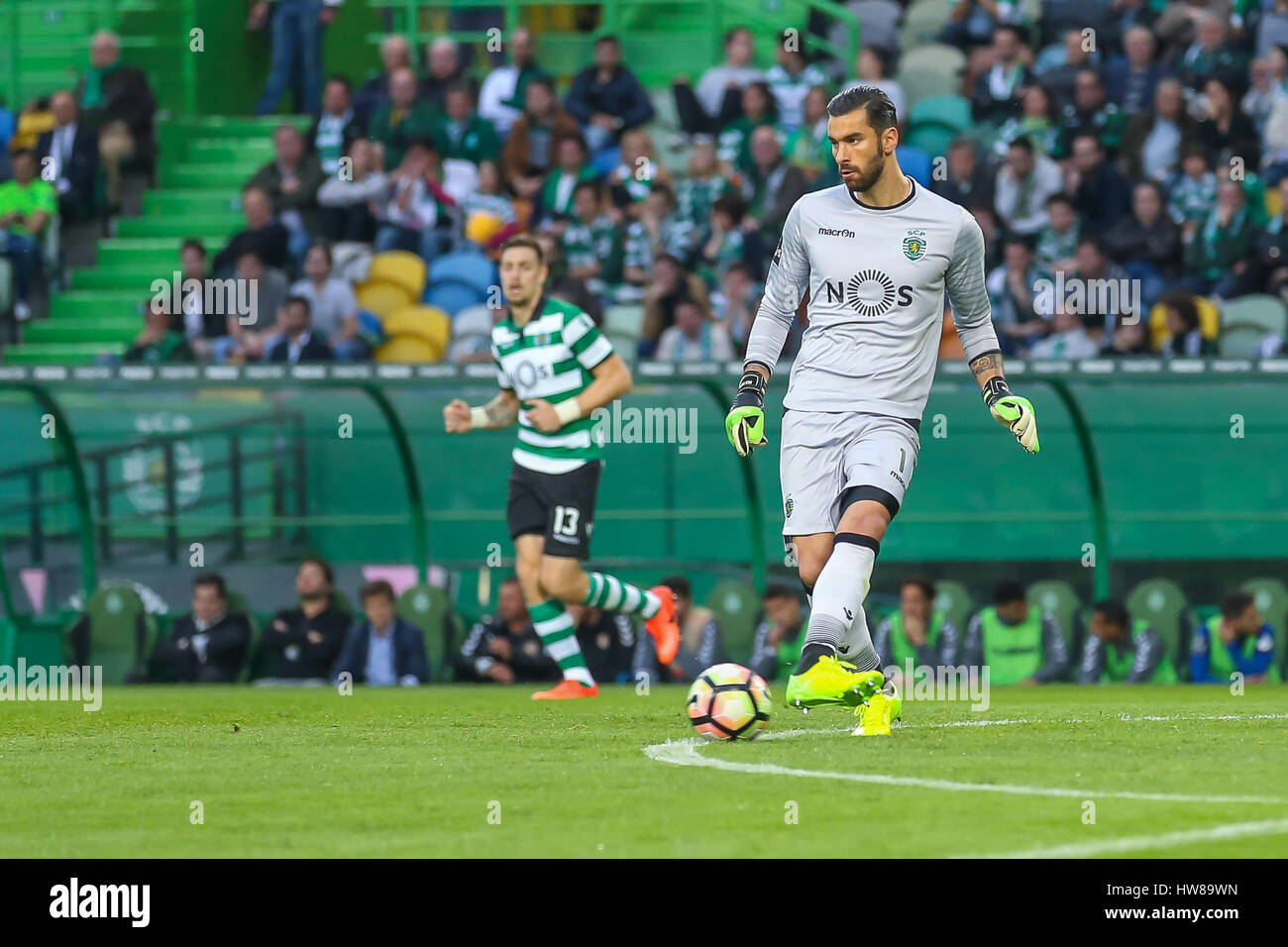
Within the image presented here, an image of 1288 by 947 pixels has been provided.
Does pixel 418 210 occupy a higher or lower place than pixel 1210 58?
lower

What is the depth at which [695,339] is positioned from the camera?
15.4 meters

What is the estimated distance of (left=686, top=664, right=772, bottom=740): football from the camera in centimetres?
720

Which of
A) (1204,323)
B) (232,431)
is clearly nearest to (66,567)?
(232,431)

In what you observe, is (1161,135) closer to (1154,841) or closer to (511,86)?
(511,86)

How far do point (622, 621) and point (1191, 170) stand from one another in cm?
577

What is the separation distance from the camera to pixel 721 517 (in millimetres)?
14875

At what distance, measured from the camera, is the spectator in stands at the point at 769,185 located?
54.1 ft

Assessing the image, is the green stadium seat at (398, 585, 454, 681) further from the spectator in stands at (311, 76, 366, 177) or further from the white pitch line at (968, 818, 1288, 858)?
the white pitch line at (968, 818, 1288, 858)

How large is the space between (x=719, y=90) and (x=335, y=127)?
10.8ft

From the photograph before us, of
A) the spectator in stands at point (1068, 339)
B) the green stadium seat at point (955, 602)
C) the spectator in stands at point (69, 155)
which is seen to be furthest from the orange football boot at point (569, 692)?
the spectator in stands at point (69, 155)

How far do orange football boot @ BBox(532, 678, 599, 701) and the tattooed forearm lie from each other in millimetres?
3531

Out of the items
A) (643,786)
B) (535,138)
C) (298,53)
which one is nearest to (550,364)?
(643,786)

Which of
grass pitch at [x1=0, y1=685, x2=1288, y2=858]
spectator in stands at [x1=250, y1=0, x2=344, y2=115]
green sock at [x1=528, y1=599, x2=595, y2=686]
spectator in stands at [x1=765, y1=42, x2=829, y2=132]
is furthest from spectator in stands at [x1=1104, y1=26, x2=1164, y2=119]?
grass pitch at [x1=0, y1=685, x2=1288, y2=858]

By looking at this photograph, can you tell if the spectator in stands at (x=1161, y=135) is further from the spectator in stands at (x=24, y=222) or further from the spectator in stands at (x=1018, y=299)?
the spectator in stands at (x=24, y=222)
